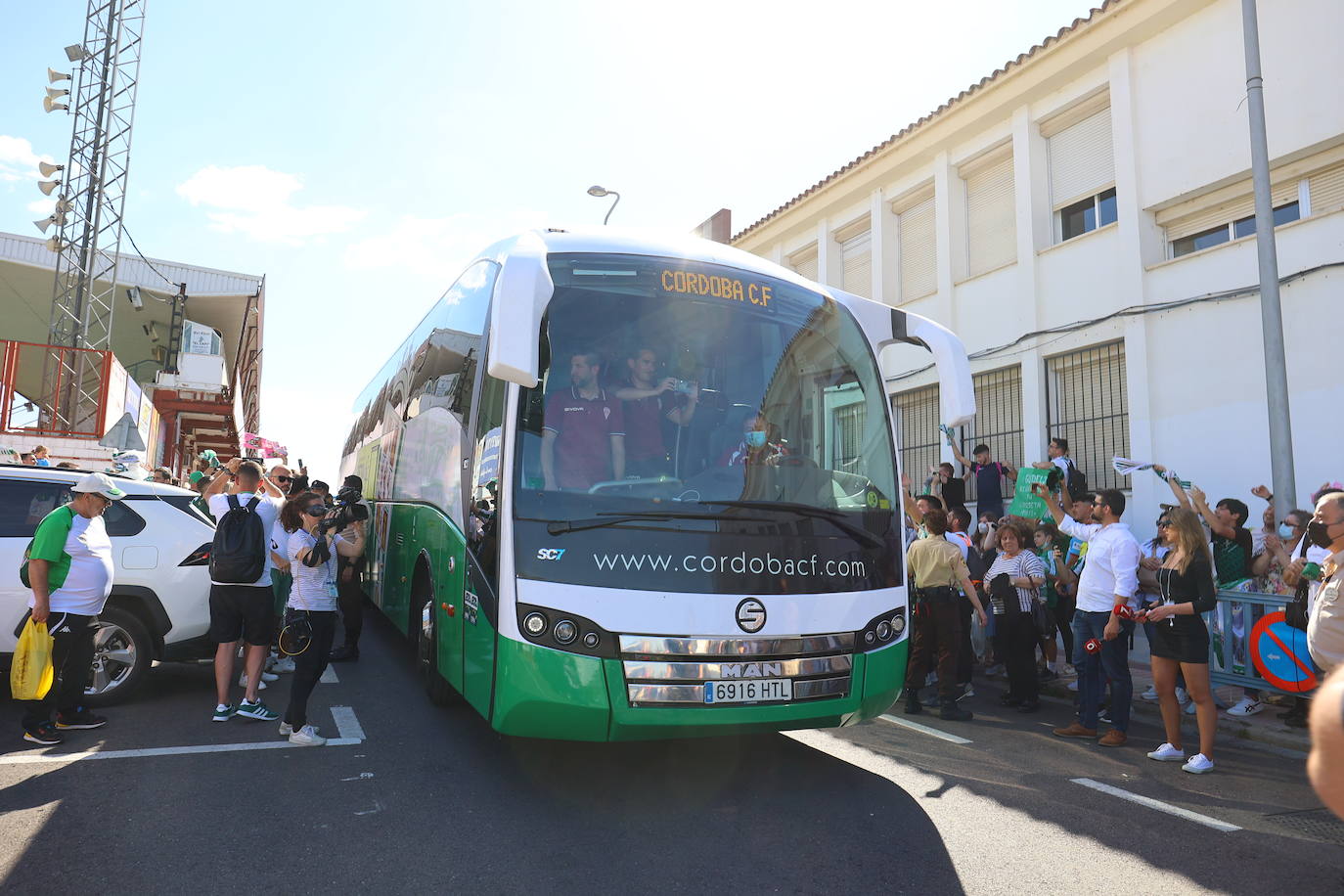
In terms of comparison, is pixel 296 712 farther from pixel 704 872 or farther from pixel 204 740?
pixel 704 872

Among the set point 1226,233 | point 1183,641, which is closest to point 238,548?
point 1183,641

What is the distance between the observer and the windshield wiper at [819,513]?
483 centimetres

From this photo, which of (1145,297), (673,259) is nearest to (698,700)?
(673,259)

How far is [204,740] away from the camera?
18.9 feet

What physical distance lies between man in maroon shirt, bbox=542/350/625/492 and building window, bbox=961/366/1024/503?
9.92 metres

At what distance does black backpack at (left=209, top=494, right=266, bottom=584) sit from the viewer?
6.09 meters

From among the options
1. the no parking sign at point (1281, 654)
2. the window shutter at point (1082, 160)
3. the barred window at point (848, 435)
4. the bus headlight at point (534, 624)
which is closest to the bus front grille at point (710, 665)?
the bus headlight at point (534, 624)

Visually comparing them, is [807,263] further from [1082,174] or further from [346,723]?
[346,723]

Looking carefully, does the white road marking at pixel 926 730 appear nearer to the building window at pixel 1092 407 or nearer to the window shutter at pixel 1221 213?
the building window at pixel 1092 407

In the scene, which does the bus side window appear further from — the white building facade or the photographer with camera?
the white building facade

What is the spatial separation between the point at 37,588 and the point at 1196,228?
12585 mm

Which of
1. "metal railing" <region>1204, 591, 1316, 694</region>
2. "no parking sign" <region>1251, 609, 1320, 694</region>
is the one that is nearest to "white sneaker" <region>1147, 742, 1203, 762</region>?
"metal railing" <region>1204, 591, 1316, 694</region>

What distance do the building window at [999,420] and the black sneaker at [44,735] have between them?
11672mm

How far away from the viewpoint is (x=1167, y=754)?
598 cm
